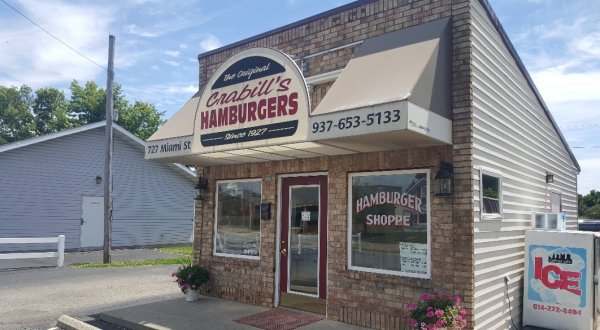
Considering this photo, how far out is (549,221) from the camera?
7.75 meters

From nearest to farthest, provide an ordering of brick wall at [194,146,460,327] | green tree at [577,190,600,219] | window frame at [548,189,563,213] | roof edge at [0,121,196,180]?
brick wall at [194,146,460,327], window frame at [548,189,563,213], roof edge at [0,121,196,180], green tree at [577,190,600,219]

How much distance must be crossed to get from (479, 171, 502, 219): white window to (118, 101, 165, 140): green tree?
1450 inches

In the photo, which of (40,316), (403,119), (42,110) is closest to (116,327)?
(40,316)

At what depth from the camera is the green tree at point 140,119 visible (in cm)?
4028

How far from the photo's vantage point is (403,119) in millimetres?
5191

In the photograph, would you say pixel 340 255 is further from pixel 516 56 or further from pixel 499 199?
pixel 516 56

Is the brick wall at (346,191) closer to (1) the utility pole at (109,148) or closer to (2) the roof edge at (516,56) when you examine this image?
(2) the roof edge at (516,56)

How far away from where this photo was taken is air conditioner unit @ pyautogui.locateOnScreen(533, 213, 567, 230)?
7629mm

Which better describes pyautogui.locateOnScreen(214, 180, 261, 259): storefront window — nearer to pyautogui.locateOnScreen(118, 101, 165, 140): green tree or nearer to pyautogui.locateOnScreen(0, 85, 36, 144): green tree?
pyautogui.locateOnScreen(118, 101, 165, 140): green tree

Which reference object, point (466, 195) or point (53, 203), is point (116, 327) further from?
point (53, 203)

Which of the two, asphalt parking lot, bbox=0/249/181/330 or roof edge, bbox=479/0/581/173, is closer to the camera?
roof edge, bbox=479/0/581/173

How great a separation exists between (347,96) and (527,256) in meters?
4.18

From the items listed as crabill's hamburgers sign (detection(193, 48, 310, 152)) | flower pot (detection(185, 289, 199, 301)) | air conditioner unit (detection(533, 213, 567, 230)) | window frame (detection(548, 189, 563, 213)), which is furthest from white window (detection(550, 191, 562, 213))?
flower pot (detection(185, 289, 199, 301))

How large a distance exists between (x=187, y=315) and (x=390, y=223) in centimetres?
366
